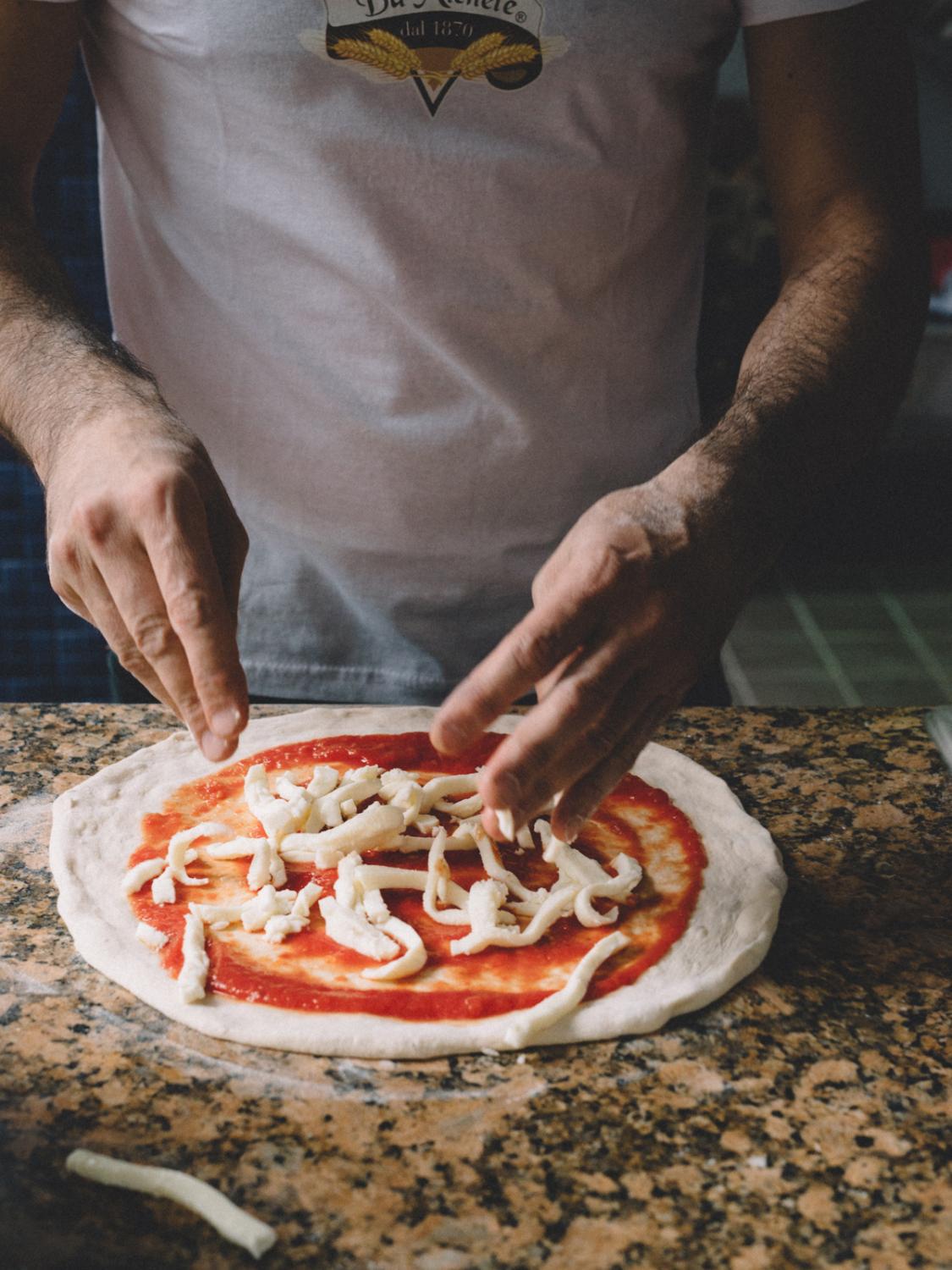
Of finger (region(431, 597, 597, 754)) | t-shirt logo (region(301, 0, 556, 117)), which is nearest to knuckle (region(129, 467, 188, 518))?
finger (region(431, 597, 597, 754))

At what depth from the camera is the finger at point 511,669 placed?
3.29 ft

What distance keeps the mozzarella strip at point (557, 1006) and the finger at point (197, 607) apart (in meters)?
0.33

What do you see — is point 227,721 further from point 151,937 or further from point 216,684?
point 151,937

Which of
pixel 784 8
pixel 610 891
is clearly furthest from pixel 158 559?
pixel 784 8

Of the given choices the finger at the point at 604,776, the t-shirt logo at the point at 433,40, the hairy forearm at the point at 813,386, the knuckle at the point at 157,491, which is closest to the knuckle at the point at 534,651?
the finger at the point at 604,776

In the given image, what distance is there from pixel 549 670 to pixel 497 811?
123 millimetres

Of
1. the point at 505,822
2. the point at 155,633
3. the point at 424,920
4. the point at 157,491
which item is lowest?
the point at 424,920

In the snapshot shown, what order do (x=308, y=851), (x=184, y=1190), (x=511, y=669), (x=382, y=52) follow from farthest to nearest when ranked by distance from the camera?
(x=382, y=52), (x=308, y=851), (x=511, y=669), (x=184, y=1190)

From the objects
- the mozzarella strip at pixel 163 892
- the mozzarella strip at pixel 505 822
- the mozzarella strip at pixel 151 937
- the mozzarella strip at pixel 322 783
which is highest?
the mozzarella strip at pixel 505 822

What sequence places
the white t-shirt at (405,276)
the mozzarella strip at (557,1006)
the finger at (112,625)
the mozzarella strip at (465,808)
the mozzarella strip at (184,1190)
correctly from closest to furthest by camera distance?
the mozzarella strip at (184,1190) → the mozzarella strip at (557,1006) → the finger at (112,625) → the mozzarella strip at (465,808) → the white t-shirt at (405,276)

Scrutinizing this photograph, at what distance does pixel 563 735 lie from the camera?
39.8 inches

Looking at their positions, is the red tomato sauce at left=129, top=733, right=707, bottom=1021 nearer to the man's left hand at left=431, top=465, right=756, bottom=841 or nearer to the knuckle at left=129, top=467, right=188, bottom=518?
the man's left hand at left=431, top=465, right=756, bottom=841

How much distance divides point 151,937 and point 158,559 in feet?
1.10

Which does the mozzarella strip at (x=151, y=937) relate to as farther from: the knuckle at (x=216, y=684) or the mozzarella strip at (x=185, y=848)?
the knuckle at (x=216, y=684)
